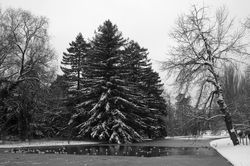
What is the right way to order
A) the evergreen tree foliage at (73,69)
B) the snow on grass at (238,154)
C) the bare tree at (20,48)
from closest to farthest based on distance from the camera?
the snow on grass at (238,154), the bare tree at (20,48), the evergreen tree foliage at (73,69)

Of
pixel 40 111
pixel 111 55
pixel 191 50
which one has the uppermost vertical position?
pixel 111 55

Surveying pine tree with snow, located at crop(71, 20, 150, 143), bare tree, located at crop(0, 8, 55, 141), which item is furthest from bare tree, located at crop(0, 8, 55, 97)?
pine tree with snow, located at crop(71, 20, 150, 143)

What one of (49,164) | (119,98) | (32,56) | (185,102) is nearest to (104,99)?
(119,98)

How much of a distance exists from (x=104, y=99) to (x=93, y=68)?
5388 mm

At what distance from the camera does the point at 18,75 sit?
3086 centimetres

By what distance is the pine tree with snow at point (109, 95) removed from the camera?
35.2 m

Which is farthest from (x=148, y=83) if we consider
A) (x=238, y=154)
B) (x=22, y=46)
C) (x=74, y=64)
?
(x=238, y=154)

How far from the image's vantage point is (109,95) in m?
36.9

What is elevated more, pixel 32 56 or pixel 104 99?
pixel 32 56

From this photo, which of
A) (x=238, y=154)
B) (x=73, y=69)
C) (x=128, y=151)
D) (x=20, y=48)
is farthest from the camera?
(x=73, y=69)

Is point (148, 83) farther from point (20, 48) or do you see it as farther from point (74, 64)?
point (20, 48)

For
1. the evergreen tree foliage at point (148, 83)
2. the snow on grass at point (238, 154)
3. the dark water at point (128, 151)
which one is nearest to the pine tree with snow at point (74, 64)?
the evergreen tree foliage at point (148, 83)

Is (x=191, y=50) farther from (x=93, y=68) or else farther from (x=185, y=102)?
(x=93, y=68)

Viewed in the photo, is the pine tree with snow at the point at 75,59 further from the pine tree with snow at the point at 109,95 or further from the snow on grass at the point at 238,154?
the snow on grass at the point at 238,154
